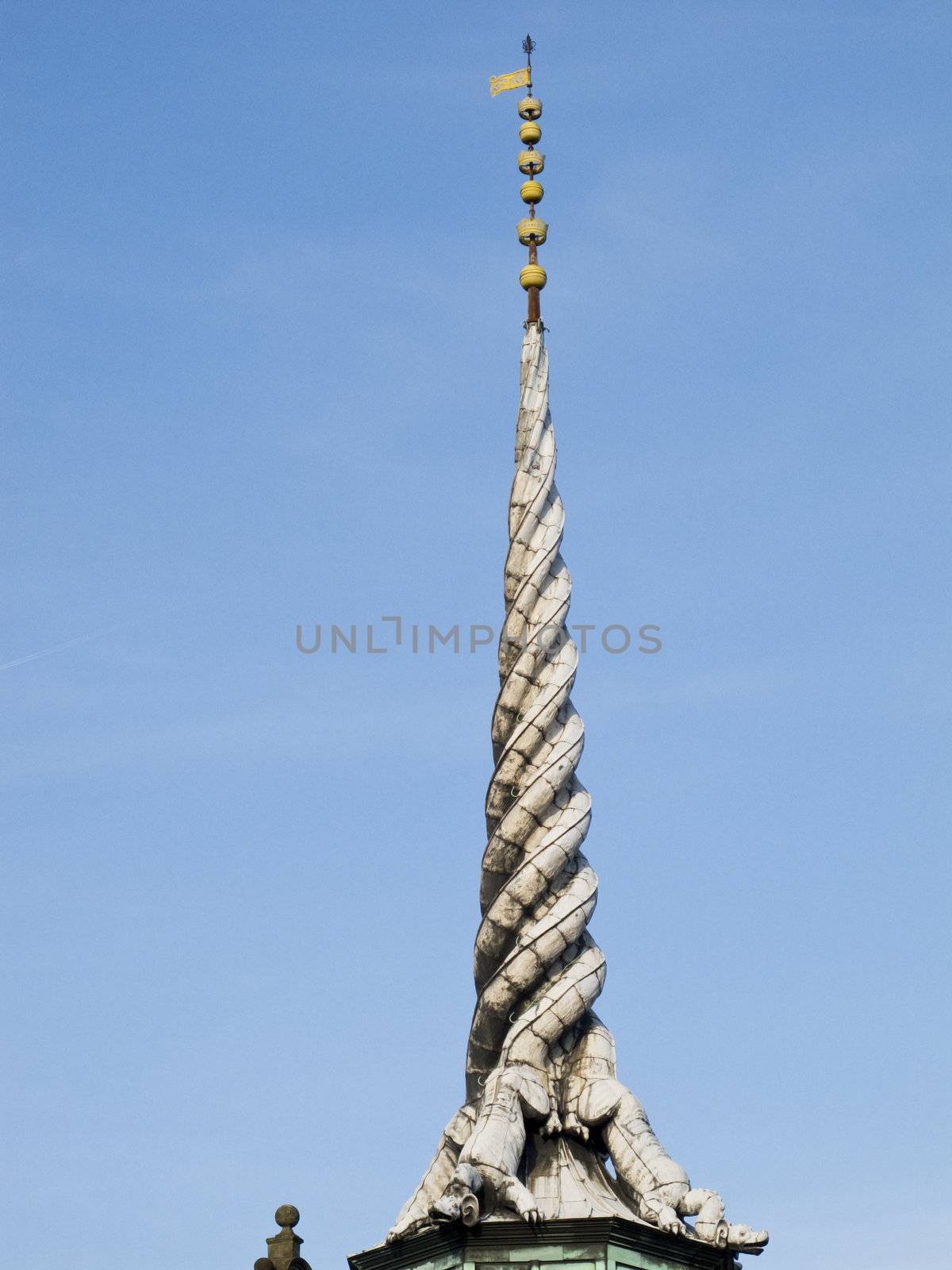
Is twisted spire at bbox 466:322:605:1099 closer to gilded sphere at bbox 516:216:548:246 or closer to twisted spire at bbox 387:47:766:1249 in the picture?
twisted spire at bbox 387:47:766:1249

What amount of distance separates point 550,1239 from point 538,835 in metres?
5.40

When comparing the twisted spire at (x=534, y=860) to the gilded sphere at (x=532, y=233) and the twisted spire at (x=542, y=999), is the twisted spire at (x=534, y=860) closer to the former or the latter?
the twisted spire at (x=542, y=999)

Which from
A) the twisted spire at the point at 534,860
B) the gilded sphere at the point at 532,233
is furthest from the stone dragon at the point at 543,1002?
the gilded sphere at the point at 532,233

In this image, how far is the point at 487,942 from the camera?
1258 inches

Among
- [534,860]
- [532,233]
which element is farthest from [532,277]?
[534,860]

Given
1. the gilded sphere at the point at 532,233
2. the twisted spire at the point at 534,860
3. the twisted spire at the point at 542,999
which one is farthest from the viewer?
the gilded sphere at the point at 532,233

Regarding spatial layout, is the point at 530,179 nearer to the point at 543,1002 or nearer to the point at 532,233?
the point at 532,233

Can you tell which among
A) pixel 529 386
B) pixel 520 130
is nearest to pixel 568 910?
pixel 529 386

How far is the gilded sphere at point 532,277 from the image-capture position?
36.3 metres

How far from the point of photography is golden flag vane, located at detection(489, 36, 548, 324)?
119ft

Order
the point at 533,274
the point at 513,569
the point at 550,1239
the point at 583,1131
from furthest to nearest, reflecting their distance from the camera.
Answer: the point at 533,274 < the point at 513,569 < the point at 583,1131 < the point at 550,1239

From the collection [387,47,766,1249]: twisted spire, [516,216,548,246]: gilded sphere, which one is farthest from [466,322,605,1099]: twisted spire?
[516,216,548,246]: gilded sphere

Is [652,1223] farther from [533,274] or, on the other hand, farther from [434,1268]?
[533,274]

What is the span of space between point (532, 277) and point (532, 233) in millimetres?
824
